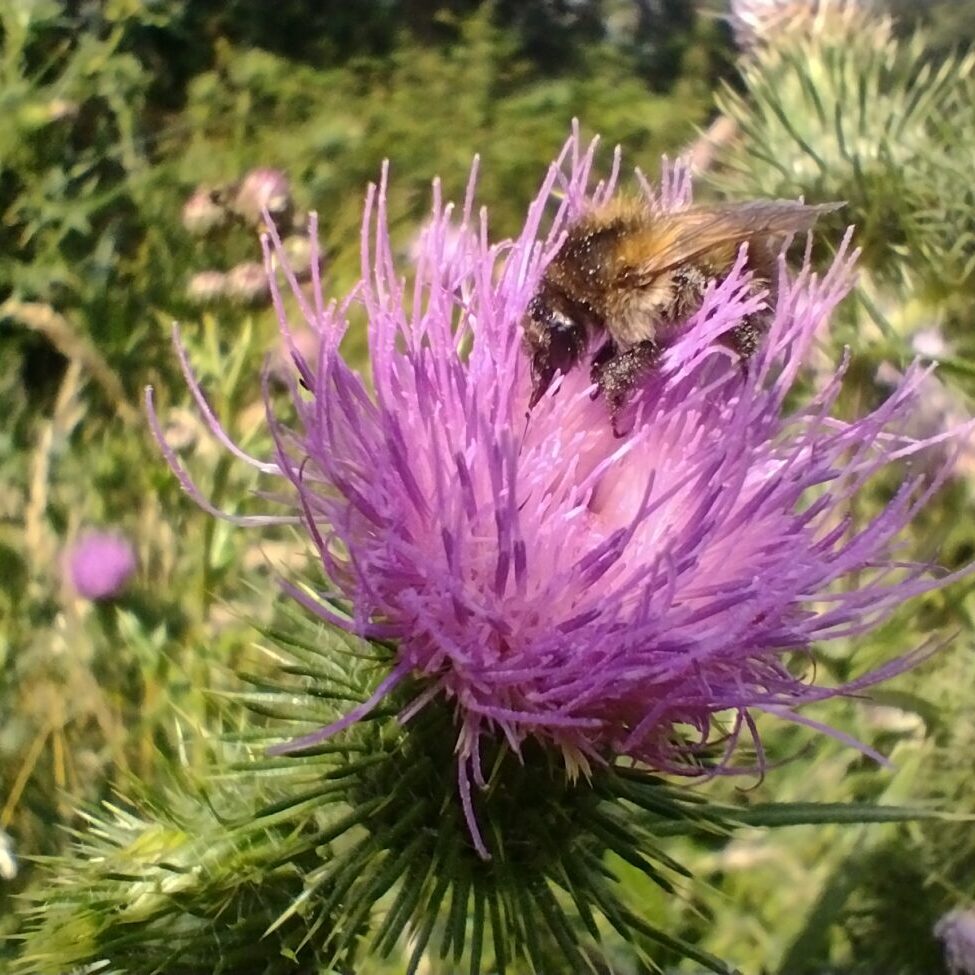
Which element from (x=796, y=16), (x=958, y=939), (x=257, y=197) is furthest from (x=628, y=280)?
(x=796, y=16)

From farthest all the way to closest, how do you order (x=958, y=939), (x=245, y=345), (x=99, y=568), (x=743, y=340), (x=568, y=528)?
(x=99, y=568), (x=245, y=345), (x=958, y=939), (x=743, y=340), (x=568, y=528)

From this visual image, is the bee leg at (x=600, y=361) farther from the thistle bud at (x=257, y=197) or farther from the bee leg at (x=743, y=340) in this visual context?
the thistle bud at (x=257, y=197)

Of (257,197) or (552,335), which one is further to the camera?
(257,197)

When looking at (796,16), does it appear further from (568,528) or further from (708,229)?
(568,528)

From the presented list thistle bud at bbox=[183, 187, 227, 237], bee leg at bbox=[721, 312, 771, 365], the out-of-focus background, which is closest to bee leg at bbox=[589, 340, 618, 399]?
bee leg at bbox=[721, 312, 771, 365]

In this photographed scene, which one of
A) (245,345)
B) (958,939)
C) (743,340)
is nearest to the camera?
(743,340)

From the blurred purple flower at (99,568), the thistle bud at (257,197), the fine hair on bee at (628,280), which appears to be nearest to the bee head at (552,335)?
the fine hair on bee at (628,280)

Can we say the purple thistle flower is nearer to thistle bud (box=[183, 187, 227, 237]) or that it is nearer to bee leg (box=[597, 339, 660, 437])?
bee leg (box=[597, 339, 660, 437])
